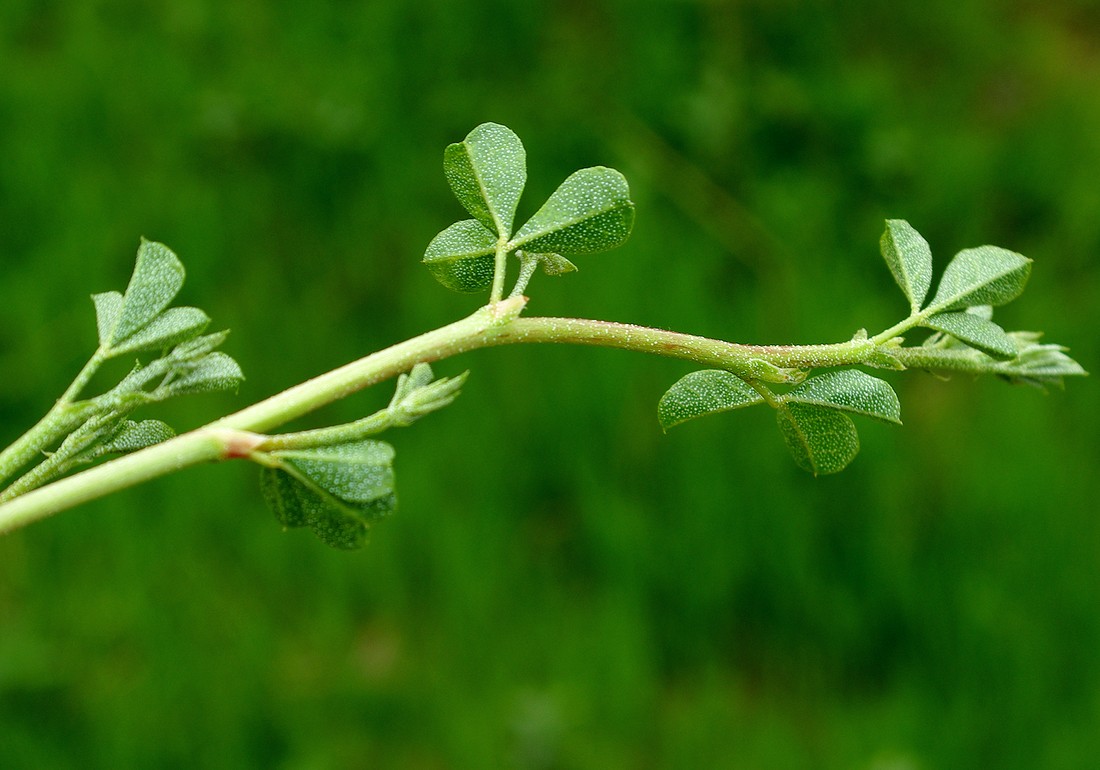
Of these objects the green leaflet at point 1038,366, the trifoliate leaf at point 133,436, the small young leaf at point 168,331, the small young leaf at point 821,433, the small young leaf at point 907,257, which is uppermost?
the small young leaf at point 168,331

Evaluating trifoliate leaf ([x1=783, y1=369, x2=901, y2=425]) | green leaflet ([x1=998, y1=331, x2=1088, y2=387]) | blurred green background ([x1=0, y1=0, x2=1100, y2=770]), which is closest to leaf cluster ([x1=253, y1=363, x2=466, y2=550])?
trifoliate leaf ([x1=783, y1=369, x2=901, y2=425])

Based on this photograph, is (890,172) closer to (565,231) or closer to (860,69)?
(860,69)

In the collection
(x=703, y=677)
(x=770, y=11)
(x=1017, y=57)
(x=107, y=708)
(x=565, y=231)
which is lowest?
(x=703, y=677)

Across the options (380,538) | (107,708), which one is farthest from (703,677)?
(107,708)

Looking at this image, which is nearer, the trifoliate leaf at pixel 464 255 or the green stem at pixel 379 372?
the green stem at pixel 379 372

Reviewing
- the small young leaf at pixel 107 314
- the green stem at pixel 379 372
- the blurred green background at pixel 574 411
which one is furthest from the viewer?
the blurred green background at pixel 574 411

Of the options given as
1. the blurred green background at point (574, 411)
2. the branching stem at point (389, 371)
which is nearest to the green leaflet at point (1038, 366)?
the branching stem at point (389, 371)

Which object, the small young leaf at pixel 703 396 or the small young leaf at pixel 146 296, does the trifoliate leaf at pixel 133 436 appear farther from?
the small young leaf at pixel 703 396
